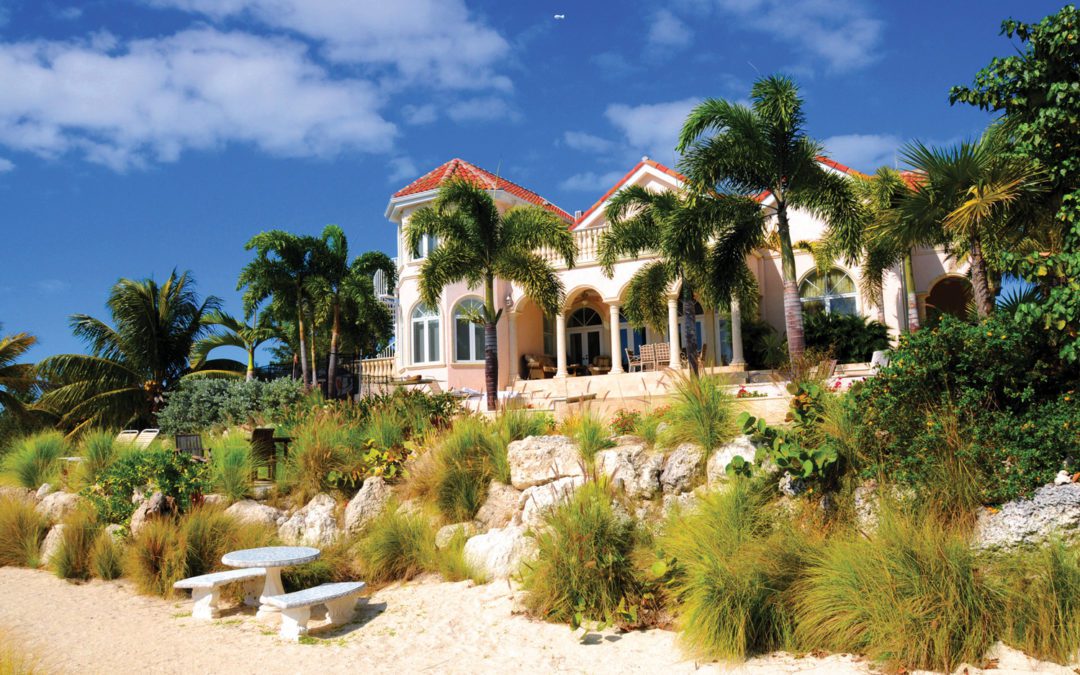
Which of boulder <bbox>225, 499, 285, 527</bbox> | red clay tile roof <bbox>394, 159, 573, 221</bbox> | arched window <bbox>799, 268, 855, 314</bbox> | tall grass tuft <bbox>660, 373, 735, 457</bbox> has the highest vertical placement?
red clay tile roof <bbox>394, 159, 573, 221</bbox>

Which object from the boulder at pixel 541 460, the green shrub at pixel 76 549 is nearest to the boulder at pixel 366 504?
the boulder at pixel 541 460

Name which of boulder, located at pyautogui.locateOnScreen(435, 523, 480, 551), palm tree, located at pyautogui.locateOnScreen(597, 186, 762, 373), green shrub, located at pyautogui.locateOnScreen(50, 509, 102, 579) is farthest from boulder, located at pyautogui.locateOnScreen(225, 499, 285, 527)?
palm tree, located at pyautogui.locateOnScreen(597, 186, 762, 373)

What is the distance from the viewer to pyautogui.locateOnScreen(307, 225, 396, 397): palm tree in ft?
81.1

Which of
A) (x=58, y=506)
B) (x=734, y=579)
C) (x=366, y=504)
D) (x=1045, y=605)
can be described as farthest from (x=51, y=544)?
(x=1045, y=605)

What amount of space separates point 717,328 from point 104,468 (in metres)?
16.9

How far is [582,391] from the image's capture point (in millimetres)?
20078

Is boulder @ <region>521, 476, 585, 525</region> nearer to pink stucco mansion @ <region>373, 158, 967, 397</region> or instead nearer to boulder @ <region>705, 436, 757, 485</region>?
boulder @ <region>705, 436, 757, 485</region>

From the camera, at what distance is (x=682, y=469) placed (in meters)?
8.52

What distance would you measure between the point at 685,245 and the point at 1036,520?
403 inches

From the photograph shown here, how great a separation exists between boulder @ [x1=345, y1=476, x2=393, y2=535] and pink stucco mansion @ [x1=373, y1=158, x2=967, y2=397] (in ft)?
36.7

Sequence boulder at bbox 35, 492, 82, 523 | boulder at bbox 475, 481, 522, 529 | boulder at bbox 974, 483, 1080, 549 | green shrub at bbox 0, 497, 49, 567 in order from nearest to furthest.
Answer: boulder at bbox 974, 483, 1080, 549 → boulder at bbox 475, 481, 522, 529 → green shrub at bbox 0, 497, 49, 567 → boulder at bbox 35, 492, 82, 523

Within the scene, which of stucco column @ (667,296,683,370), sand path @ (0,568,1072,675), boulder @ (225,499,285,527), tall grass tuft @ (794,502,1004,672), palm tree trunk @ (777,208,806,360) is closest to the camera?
tall grass tuft @ (794,502,1004,672)

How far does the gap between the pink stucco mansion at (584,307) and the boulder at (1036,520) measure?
47.7 feet

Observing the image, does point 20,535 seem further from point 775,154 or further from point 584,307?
point 584,307
